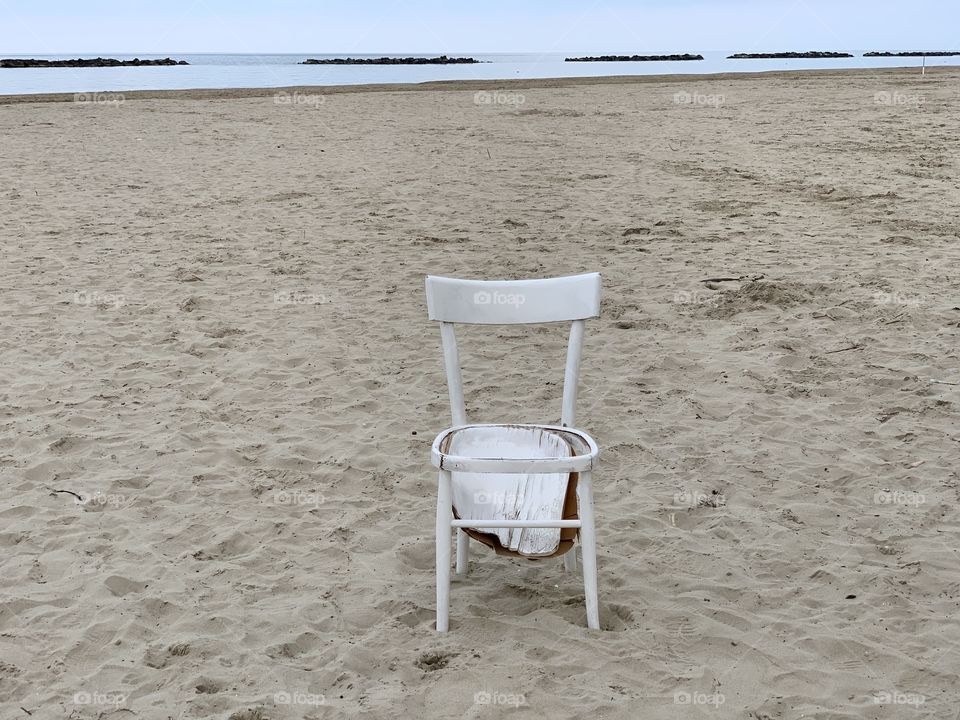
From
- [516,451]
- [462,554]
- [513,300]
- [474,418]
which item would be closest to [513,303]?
[513,300]

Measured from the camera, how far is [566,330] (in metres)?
6.30

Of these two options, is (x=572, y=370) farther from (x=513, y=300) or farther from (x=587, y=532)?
(x=587, y=532)

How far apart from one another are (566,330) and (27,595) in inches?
155

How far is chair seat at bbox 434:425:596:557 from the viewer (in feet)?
10.1

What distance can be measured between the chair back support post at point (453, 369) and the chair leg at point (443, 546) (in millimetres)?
410

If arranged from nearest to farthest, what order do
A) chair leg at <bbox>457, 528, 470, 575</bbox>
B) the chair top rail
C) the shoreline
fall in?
1. the chair top rail
2. chair leg at <bbox>457, 528, 470, 575</bbox>
3. the shoreline

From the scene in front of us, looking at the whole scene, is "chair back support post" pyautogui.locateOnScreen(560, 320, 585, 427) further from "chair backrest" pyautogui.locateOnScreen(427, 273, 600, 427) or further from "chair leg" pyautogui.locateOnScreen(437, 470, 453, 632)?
"chair leg" pyautogui.locateOnScreen(437, 470, 453, 632)

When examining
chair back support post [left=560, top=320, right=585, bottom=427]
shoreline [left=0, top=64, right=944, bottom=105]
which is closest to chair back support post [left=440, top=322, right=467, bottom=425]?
chair back support post [left=560, top=320, right=585, bottom=427]

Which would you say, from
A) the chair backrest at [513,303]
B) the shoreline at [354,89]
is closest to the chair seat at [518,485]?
the chair backrest at [513,303]

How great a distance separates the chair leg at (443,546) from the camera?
290 cm

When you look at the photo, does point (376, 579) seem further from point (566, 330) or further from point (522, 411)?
point (566, 330)

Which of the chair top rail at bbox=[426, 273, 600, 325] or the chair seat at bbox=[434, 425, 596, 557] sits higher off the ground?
the chair top rail at bbox=[426, 273, 600, 325]

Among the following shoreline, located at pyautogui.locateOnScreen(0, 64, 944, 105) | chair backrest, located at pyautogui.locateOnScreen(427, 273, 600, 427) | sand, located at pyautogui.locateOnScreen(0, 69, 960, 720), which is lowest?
sand, located at pyautogui.locateOnScreen(0, 69, 960, 720)

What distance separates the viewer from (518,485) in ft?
10.5
